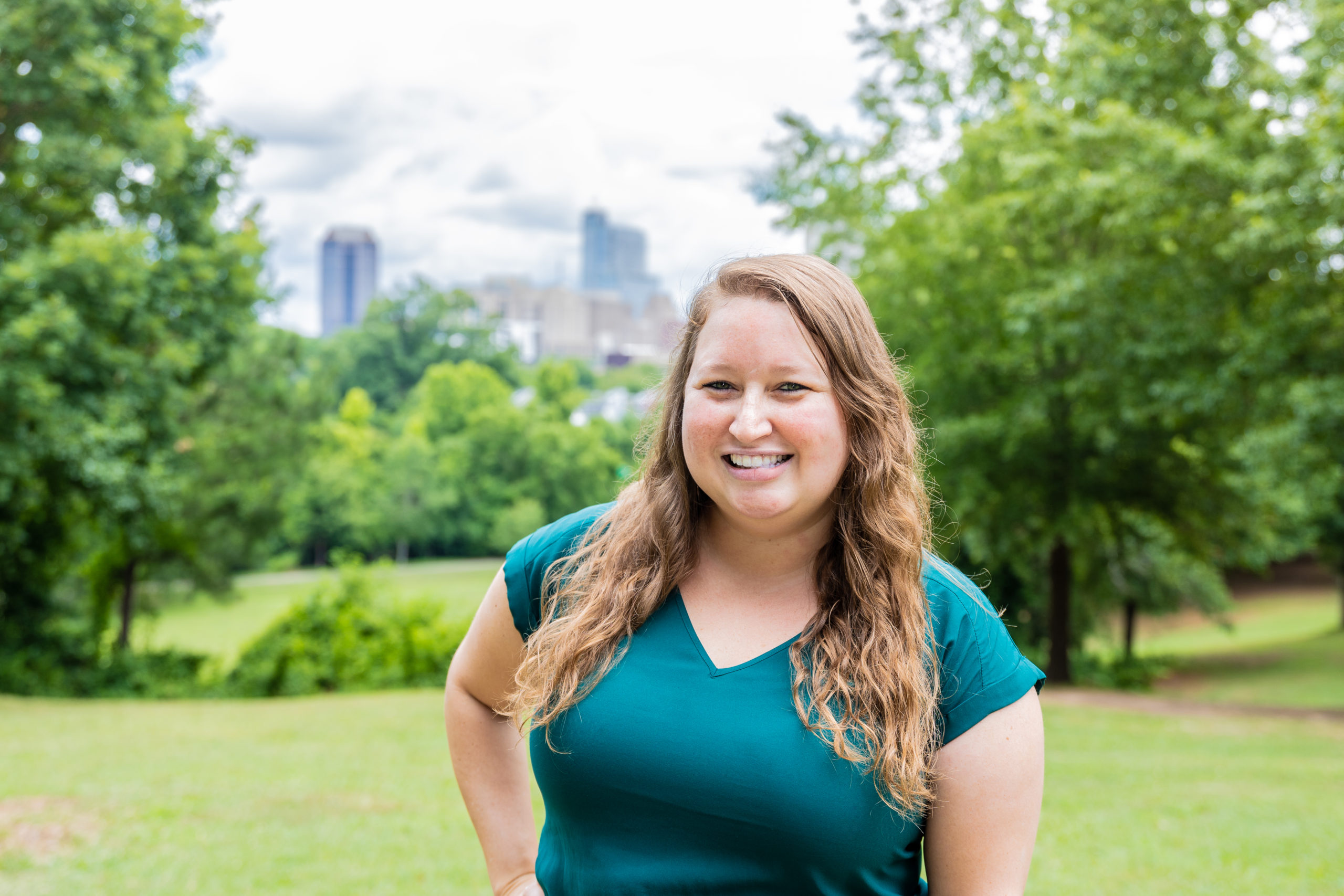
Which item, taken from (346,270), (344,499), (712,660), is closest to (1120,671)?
(712,660)

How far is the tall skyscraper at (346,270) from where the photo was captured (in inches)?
6073

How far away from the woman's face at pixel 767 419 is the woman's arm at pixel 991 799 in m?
0.42

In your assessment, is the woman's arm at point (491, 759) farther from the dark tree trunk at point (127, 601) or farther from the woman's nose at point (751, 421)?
the dark tree trunk at point (127, 601)

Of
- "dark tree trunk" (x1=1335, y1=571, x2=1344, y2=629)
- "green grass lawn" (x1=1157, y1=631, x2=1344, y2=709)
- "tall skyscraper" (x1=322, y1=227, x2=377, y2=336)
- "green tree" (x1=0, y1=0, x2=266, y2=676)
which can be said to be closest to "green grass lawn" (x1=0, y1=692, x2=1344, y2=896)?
"green tree" (x1=0, y1=0, x2=266, y2=676)

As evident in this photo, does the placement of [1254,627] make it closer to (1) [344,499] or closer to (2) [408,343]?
(1) [344,499]

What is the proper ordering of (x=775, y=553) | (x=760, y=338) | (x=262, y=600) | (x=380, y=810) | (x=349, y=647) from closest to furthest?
(x=760, y=338) < (x=775, y=553) < (x=380, y=810) < (x=349, y=647) < (x=262, y=600)

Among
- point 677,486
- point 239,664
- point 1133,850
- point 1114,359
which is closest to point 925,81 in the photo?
point 1114,359

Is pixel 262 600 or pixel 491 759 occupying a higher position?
pixel 491 759

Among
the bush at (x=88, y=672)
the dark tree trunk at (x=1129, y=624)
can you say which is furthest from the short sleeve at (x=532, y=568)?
the dark tree trunk at (x=1129, y=624)

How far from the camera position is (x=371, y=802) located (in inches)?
316

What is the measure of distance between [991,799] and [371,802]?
24.4 ft

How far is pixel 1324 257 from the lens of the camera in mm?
10531

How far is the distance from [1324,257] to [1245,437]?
78.3 inches

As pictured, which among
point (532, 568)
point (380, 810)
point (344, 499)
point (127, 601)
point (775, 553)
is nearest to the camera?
point (775, 553)
